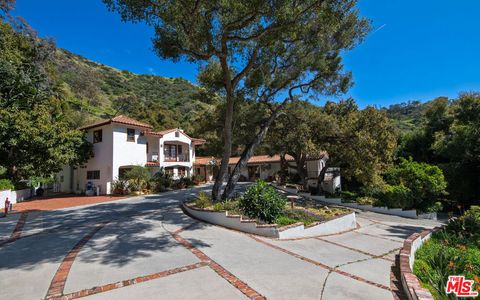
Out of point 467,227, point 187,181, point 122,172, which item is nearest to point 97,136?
point 122,172

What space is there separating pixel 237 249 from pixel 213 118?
1057cm

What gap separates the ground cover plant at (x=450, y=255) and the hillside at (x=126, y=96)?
12997mm

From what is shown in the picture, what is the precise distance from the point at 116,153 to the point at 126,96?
41.4 meters

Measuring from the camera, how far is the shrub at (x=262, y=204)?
988 centimetres

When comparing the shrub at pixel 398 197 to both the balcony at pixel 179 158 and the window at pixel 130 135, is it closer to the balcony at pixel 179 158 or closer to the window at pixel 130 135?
the balcony at pixel 179 158

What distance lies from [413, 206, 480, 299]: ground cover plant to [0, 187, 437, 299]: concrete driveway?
0.78 metres

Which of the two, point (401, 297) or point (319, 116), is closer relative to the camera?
point (401, 297)

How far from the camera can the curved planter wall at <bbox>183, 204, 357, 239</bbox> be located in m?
9.09

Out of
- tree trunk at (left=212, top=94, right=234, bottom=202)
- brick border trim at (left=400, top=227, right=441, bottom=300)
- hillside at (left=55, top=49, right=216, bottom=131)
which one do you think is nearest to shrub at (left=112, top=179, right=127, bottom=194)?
hillside at (left=55, top=49, right=216, bottom=131)

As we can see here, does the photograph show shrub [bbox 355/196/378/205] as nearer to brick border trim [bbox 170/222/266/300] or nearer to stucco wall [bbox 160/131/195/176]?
brick border trim [bbox 170/222/266/300]

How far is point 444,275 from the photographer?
5105 mm

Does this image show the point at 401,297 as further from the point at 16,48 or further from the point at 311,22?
the point at 16,48

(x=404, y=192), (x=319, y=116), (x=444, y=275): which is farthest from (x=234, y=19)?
(x=404, y=192)

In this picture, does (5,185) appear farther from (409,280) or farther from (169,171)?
(409,280)
